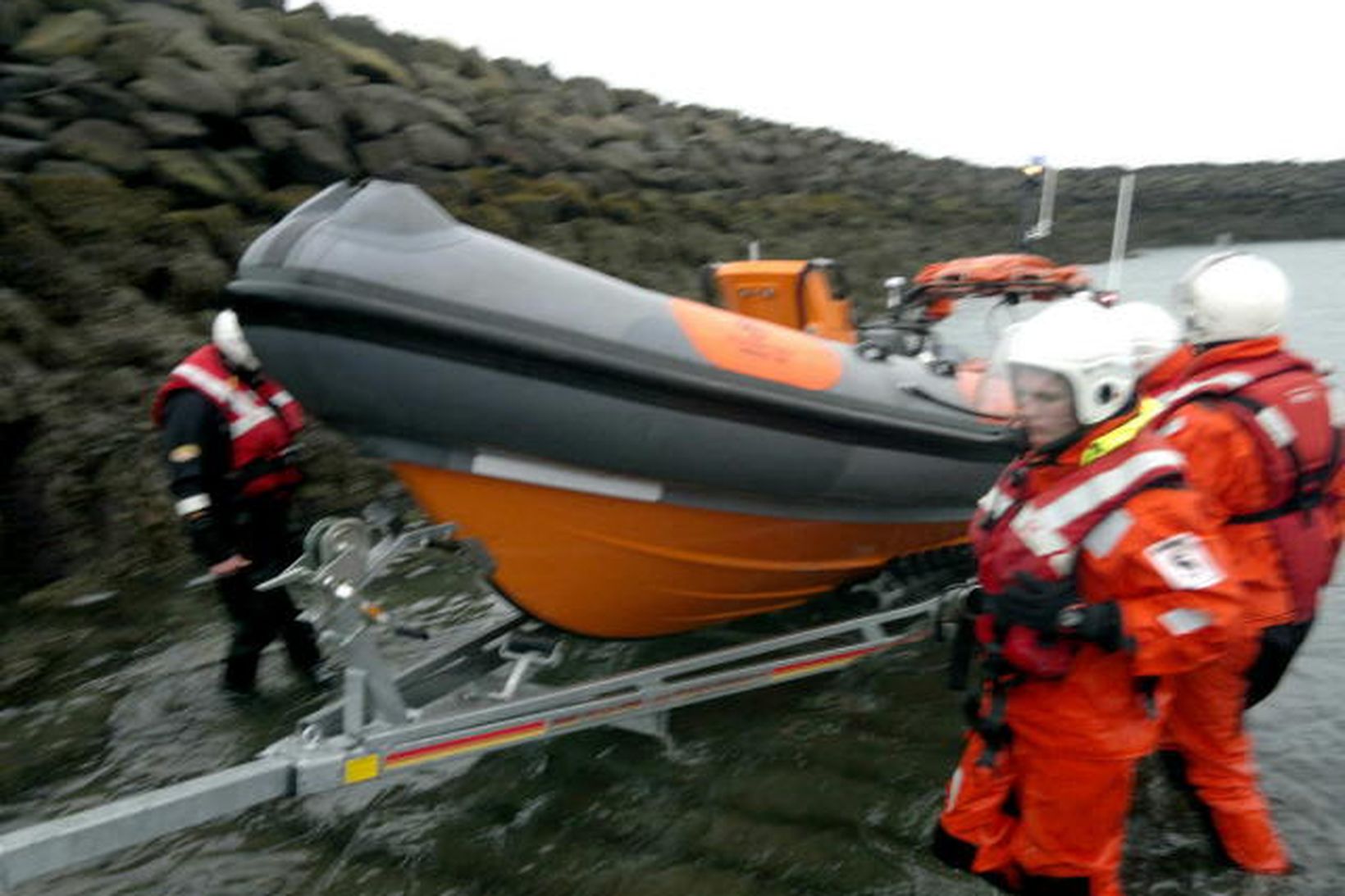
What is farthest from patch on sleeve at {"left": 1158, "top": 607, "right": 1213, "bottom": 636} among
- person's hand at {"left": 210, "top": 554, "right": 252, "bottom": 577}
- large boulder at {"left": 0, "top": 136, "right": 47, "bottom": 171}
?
large boulder at {"left": 0, "top": 136, "right": 47, "bottom": 171}

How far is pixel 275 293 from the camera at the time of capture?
6.28ft

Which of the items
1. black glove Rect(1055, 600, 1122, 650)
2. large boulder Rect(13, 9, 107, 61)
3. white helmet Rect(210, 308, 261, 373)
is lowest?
black glove Rect(1055, 600, 1122, 650)

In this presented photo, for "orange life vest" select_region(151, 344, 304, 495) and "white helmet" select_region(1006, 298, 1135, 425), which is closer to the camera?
"white helmet" select_region(1006, 298, 1135, 425)

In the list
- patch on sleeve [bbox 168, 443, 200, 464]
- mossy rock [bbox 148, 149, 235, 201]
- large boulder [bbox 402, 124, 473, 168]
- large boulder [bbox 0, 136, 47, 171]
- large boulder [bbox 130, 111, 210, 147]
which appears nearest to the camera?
patch on sleeve [bbox 168, 443, 200, 464]

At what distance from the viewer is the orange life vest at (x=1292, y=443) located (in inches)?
75.2

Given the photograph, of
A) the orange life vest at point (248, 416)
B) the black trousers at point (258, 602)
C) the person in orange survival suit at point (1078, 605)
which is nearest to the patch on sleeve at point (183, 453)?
the orange life vest at point (248, 416)

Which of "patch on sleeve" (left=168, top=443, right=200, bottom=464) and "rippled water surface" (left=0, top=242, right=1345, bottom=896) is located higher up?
"patch on sleeve" (left=168, top=443, right=200, bottom=464)

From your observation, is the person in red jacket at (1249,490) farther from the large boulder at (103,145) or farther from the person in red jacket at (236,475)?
the large boulder at (103,145)

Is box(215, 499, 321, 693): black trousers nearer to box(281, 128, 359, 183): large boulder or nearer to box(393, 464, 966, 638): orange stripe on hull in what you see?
box(393, 464, 966, 638): orange stripe on hull

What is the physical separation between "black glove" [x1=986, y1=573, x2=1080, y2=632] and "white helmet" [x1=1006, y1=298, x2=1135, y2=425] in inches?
10.8

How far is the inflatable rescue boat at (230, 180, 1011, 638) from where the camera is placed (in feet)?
6.43

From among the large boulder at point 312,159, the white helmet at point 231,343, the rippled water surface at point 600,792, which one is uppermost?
the large boulder at point 312,159

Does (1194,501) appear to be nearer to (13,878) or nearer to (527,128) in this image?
(13,878)

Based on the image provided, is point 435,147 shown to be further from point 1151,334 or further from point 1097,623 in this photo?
point 1097,623
